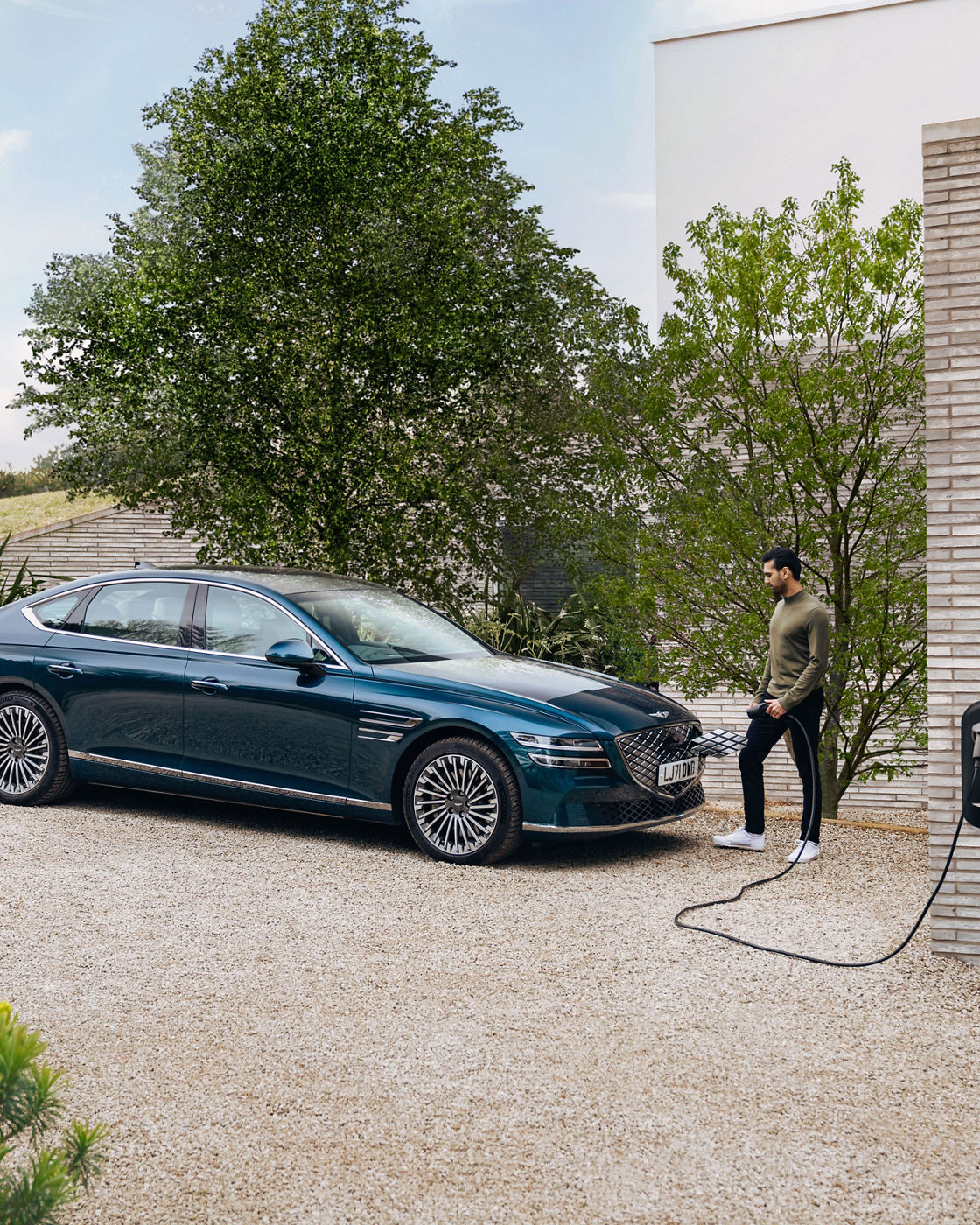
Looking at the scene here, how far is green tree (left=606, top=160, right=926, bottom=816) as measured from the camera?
977 cm

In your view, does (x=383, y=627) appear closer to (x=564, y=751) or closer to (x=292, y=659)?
(x=292, y=659)

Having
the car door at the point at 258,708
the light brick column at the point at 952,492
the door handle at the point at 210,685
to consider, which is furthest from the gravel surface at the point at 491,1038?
the door handle at the point at 210,685

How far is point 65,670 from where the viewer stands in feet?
26.1

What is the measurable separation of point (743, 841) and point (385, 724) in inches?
90.0

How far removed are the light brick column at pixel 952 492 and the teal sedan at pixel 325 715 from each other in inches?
80.8

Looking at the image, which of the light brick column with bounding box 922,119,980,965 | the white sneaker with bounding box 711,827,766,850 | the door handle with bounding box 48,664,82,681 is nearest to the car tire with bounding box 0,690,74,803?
the door handle with bounding box 48,664,82,681

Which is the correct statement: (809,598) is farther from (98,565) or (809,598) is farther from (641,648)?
(98,565)

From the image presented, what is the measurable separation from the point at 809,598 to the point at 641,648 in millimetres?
3568

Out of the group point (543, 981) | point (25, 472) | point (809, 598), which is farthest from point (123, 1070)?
point (25, 472)

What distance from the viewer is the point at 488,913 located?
5.77m

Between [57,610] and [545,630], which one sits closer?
[57,610]

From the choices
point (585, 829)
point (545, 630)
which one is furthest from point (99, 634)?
point (545, 630)

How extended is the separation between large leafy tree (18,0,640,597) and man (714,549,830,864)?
6.93 metres

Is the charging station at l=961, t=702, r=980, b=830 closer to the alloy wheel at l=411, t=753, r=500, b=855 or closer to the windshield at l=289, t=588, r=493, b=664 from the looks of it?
the alloy wheel at l=411, t=753, r=500, b=855
